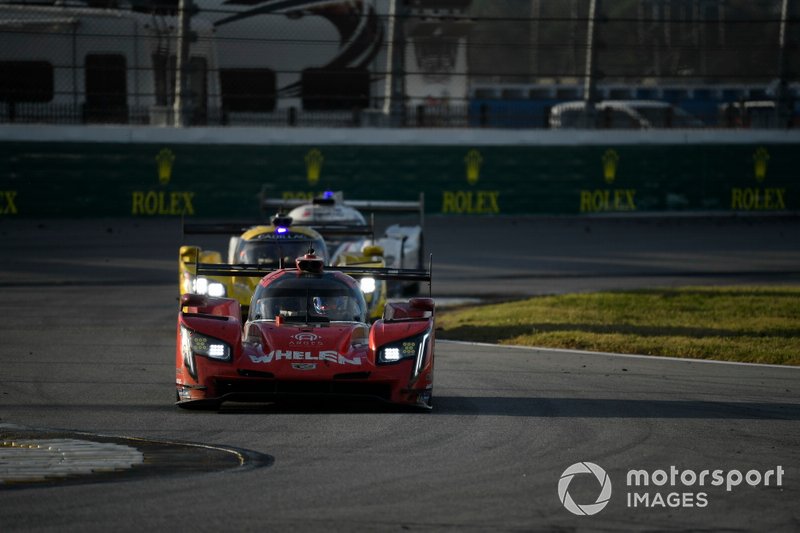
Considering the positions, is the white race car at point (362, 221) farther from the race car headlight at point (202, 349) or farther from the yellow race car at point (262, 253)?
the race car headlight at point (202, 349)

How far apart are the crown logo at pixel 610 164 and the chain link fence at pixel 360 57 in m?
0.92

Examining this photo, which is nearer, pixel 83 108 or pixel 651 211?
pixel 83 108

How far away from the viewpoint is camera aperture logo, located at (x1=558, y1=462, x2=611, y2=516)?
6753 millimetres

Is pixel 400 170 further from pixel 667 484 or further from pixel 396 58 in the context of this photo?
pixel 667 484

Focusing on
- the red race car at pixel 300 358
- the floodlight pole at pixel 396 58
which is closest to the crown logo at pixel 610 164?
the floodlight pole at pixel 396 58

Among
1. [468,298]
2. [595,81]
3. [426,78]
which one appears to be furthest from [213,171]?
[468,298]

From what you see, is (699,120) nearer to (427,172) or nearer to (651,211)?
(651,211)

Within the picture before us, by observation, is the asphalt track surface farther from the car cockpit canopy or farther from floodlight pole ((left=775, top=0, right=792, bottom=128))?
floodlight pole ((left=775, top=0, right=792, bottom=128))

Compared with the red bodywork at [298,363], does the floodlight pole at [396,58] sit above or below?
above

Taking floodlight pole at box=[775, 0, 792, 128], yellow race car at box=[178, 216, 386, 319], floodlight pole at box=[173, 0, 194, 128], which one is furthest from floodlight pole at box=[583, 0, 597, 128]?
yellow race car at box=[178, 216, 386, 319]

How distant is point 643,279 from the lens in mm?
22375

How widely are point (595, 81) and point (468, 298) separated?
39.2ft

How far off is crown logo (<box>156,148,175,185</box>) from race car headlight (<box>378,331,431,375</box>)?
20351 millimetres

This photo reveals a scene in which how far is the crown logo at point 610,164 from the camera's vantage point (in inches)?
1244
